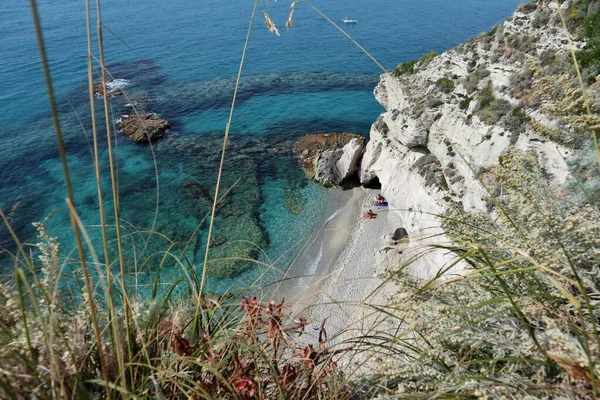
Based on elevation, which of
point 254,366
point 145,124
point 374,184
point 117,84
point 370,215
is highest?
point 254,366

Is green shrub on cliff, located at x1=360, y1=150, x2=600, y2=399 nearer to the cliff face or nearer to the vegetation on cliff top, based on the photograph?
the vegetation on cliff top

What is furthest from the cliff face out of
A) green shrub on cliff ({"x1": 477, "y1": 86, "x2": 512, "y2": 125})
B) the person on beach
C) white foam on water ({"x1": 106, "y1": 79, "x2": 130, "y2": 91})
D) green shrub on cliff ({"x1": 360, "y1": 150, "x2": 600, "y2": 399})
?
white foam on water ({"x1": 106, "y1": 79, "x2": 130, "y2": 91})

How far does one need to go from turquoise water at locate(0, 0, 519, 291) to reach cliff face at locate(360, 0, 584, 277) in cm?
520

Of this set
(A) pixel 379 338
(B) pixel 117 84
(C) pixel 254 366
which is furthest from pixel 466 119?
(B) pixel 117 84

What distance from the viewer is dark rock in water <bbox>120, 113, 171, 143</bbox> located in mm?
26844

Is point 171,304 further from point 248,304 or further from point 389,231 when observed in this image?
point 389,231

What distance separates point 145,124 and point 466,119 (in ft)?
72.2

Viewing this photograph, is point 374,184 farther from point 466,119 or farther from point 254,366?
point 254,366

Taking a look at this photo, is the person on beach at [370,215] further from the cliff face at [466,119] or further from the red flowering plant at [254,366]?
the red flowering plant at [254,366]

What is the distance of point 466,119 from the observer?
14219 mm

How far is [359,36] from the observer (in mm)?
50969

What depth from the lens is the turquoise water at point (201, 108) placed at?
19875 millimetres

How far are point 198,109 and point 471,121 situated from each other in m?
24.0

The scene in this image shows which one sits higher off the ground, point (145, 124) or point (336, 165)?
point (145, 124)
